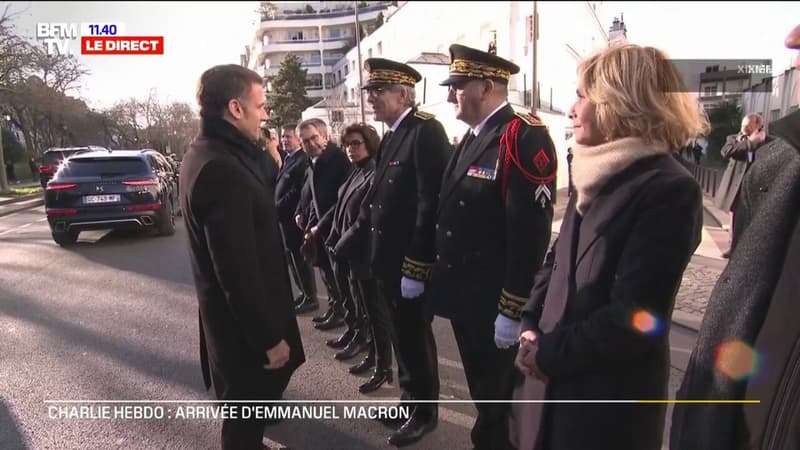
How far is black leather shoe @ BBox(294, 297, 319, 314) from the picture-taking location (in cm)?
531

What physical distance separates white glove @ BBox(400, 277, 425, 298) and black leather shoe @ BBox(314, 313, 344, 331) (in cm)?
226

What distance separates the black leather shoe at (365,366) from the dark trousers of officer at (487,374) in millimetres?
1387

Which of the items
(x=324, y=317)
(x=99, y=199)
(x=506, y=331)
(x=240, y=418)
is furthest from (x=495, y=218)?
(x=99, y=199)

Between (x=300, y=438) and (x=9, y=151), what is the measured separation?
4.13 meters

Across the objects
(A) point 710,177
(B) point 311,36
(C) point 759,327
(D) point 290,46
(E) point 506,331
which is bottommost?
(A) point 710,177

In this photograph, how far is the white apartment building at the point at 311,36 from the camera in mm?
70875

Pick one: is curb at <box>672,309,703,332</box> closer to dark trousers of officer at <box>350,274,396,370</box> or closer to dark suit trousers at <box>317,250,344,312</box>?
dark trousers of officer at <box>350,274,396,370</box>

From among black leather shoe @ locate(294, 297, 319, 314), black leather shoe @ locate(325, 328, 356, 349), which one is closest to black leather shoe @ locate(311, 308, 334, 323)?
black leather shoe @ locate(294, 297, 319, 314)

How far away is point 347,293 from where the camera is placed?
4.41m

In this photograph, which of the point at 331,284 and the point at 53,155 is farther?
the point at 53,155

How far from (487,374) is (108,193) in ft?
26.0

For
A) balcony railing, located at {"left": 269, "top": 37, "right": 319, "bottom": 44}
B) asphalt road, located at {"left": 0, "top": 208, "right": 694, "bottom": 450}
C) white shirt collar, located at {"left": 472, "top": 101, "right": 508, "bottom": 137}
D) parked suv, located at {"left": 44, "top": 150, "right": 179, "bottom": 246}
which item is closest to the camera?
white shirt collar, located at {"left": 472, "top": 101, "right": 508, "bottom": 137}

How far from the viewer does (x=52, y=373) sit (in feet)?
→ 12.5

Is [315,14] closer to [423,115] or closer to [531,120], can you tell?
[423,115]
